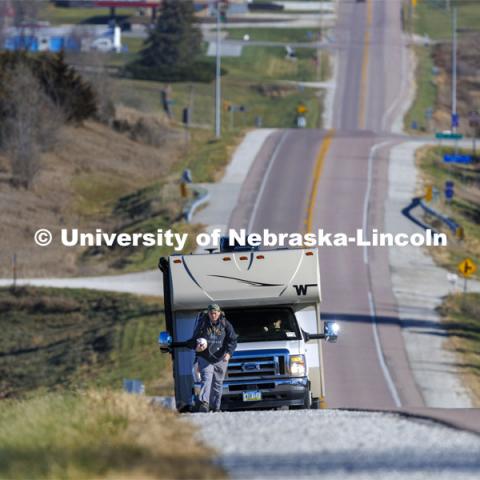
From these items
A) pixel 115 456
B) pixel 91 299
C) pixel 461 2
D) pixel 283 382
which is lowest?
pixel 91 299

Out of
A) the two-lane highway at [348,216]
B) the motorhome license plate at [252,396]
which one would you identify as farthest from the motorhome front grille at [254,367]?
the two-lane highway at [348,216]

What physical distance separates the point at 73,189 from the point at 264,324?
1655 inches

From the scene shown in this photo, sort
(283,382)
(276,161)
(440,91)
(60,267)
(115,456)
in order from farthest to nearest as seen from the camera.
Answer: (440,91), (276,161), (60,267), (283,382), (115,456)

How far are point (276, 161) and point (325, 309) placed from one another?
84.2 feet

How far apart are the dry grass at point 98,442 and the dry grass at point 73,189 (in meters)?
32.0

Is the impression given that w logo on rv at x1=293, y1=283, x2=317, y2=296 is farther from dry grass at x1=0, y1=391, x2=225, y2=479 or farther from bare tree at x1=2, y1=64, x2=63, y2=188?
bare tree at x1=2, y1=64, x2=63, y2=188

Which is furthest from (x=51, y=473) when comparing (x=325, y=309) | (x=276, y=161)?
(x=276, y=161)

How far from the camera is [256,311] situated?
18984 mm

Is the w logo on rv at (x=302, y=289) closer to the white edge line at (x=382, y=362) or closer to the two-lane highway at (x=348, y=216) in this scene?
the two-lane highway at (x=348, y=216)

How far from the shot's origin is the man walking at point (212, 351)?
1667cm

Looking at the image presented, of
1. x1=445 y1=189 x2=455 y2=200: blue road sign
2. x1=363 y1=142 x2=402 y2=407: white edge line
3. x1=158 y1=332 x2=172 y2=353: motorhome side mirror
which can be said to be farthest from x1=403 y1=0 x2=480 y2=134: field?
x1=158 y1=332 x2=172 y2=353: motorhome side mirror

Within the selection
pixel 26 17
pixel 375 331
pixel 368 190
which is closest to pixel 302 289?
pixel 375 331

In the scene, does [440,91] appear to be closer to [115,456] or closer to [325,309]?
[325,309]

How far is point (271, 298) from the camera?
1866cm
